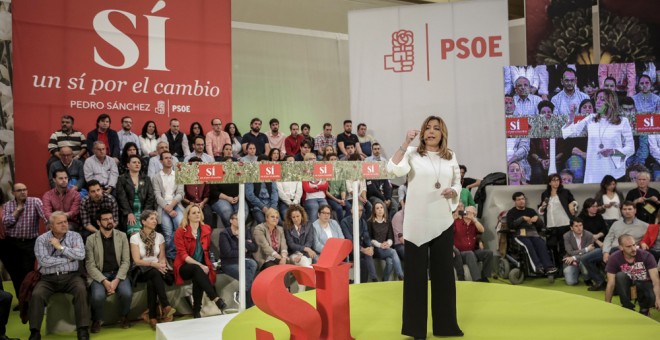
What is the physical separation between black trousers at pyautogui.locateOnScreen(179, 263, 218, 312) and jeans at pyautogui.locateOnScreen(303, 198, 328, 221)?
84.7 inches

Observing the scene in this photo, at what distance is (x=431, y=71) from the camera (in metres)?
11.2

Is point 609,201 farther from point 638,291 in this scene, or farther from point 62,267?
point 62,267

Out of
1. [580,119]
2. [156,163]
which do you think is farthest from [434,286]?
[580,119]

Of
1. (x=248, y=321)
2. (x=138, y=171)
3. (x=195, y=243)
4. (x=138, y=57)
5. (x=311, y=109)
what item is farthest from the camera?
(x=311, y=109)

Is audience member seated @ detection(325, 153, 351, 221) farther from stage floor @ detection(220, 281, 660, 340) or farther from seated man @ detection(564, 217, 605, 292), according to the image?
stage floor @ detection(220, 281, 660, 340)

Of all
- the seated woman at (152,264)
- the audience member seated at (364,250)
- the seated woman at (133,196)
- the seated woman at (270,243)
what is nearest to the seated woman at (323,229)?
the audience member seated at (364,250)

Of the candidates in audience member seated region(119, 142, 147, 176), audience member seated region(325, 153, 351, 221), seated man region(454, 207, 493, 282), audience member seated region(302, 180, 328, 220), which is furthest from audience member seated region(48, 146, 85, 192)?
seated man region(454, 207, 493, 282)

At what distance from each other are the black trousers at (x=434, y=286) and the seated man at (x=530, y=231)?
15.6 feet

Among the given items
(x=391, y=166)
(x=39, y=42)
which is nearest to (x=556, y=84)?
(x=391, y=166)

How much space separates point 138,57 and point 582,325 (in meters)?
7.74

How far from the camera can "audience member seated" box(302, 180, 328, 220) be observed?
807 centimetres

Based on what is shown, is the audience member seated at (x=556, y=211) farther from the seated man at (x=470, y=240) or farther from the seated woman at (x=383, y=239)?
the seated woman at (x=383, y=239)

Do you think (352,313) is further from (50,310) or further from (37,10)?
(37,10)

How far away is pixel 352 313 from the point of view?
444 centimetres
